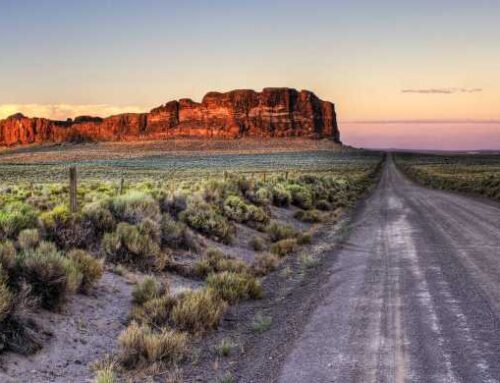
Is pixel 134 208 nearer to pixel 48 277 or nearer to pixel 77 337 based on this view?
pixel 48 277

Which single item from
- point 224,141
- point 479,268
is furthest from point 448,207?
point 224,141

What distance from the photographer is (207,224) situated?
43.3ft

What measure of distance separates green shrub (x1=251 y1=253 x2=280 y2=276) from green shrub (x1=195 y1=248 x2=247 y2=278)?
1.08 ft

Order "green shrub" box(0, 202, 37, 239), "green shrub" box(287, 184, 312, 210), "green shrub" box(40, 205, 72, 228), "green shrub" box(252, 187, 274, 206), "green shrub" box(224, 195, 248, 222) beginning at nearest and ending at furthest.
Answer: "green shrub" box(0, 202, 37, 239) → "green shrub" box(40, 205, 72, 228) → "green shrub" box(224, 195, 248, 222) → "green shrub" box(252, 187, 274, 206) → "green shrub" box(287, 184, 312, 210)

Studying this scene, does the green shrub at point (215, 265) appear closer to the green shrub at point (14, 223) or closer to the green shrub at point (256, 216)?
the green shrub at point (14, 223)

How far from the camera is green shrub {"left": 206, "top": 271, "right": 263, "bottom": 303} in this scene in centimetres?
855

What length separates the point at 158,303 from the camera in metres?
7.30

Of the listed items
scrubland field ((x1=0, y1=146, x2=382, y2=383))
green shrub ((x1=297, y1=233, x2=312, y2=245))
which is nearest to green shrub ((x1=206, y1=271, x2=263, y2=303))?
scrubland field ((x1=0, y1=146, x2=382, y2=383))

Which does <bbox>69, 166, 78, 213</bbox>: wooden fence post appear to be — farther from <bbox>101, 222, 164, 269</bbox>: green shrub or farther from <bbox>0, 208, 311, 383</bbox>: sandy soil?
<bbox>0, 208, 311, 383</bbox>: sandy soil

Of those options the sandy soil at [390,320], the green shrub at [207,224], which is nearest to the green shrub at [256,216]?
the green shrub at [207,224]

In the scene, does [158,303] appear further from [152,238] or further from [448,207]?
[448,207]

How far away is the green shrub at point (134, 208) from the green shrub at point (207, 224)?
3.52ft

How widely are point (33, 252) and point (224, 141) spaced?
612 feet

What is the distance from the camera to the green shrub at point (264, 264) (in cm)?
1086
